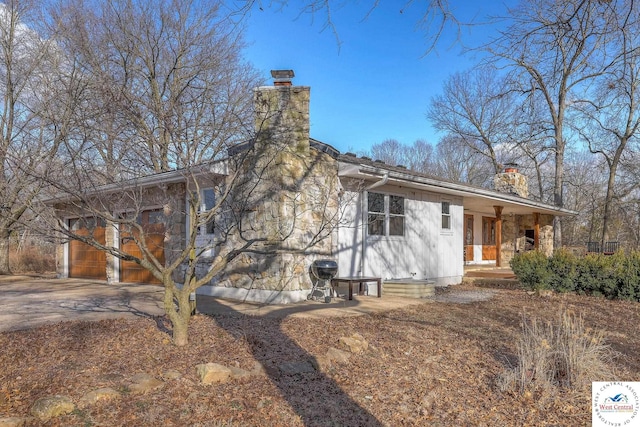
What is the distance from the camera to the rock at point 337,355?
4797 mm

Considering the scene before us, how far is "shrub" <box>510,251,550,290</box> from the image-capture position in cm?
1037

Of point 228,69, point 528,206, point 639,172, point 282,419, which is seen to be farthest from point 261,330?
point 639,172

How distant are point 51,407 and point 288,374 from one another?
6.49 feet

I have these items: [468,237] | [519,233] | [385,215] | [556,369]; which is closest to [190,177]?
[556,369]

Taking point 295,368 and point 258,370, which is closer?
point 258,370

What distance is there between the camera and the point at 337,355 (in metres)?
4.85

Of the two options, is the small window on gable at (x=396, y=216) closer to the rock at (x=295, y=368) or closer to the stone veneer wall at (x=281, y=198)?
the stone veneer wall at (x=281, y=198)

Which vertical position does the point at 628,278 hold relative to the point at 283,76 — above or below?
below

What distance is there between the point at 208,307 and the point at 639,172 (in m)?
24.2

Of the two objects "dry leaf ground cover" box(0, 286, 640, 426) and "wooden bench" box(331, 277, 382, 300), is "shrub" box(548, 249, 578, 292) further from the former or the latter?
"wooden bench" box(331, 277, 382, 300)

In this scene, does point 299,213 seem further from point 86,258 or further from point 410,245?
point 86,258

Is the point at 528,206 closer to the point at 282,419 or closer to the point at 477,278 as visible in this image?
the point at 477,278

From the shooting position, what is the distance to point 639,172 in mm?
23344

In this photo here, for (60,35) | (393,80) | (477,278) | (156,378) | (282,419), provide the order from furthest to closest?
(477,278), (60,35), (393,80), (156,378), (282,419)
